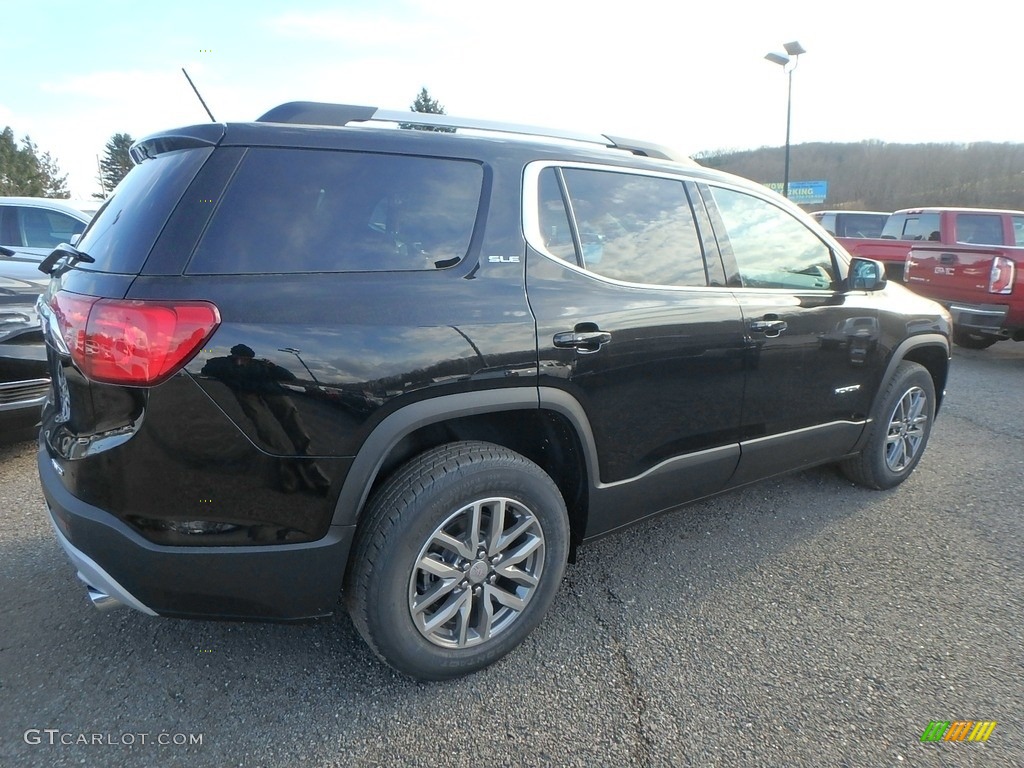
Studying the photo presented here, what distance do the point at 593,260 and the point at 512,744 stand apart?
5.39 feet

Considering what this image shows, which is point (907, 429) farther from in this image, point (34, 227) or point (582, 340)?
point (34, 227)

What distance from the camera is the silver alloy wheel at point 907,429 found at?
375 cm

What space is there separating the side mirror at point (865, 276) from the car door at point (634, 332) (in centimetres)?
95

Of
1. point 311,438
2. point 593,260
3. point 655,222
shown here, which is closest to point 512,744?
point 311,438

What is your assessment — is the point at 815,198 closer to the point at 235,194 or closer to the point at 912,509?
the point at 912,509

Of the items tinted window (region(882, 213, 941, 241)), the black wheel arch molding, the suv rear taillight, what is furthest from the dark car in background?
tinted window (region(882, 213, 941, 241))

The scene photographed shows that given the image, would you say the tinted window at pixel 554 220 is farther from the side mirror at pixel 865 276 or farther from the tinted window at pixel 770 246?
the side mirror at pixel 865 276

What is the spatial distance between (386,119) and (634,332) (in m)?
1.16

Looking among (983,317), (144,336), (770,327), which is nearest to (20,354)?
(144,336)

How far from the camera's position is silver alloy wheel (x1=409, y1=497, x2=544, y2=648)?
2.09 meters

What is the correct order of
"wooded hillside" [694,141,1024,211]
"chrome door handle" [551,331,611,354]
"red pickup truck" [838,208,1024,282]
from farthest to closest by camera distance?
"wooded hillside" [694,141,1024,211], "red pickup truck" [838,208,1024,282], "chrome door handle" [551,331,611,354]

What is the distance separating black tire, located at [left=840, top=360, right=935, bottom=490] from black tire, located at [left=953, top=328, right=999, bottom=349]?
19.2 ft

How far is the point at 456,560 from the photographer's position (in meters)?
2.14

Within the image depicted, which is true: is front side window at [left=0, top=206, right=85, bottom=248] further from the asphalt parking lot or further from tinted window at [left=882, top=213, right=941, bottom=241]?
tinted window at [left=882, top=213, right=941, bottom=241]
